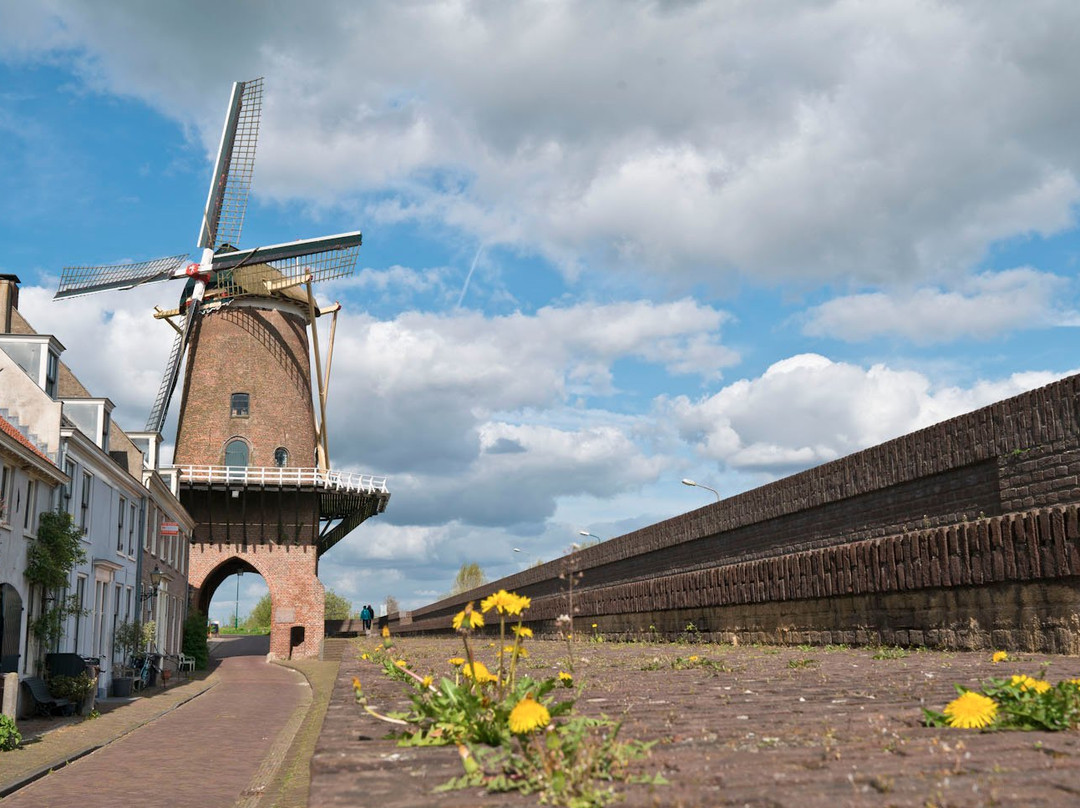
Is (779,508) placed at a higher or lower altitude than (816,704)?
higher

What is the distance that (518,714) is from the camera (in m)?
3.58

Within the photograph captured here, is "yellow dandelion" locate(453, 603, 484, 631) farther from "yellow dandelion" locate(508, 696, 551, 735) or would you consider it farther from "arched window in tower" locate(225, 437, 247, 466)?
"arched window in tower" locate(225, 437, 247, 466)

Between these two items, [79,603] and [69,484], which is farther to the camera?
[79,603]

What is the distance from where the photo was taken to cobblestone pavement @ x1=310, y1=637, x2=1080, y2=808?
2.78 metres

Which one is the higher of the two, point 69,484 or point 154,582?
point 69,484

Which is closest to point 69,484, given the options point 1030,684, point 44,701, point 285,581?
point 44,701

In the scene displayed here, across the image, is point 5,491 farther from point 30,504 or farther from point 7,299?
point 7,299

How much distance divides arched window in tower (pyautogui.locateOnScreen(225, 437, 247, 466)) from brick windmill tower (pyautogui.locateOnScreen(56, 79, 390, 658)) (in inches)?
1.8

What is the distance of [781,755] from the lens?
337cm

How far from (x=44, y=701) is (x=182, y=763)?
7.45 m

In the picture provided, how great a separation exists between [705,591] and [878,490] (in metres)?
4.13

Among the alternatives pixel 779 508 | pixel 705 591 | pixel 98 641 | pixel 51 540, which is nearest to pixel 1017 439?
pixel 779 508

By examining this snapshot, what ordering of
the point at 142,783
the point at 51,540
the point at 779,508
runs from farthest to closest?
the point at 51,540 → the point at 779,508 → the point at 142,783

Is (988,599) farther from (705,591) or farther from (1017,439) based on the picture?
(705,591)
